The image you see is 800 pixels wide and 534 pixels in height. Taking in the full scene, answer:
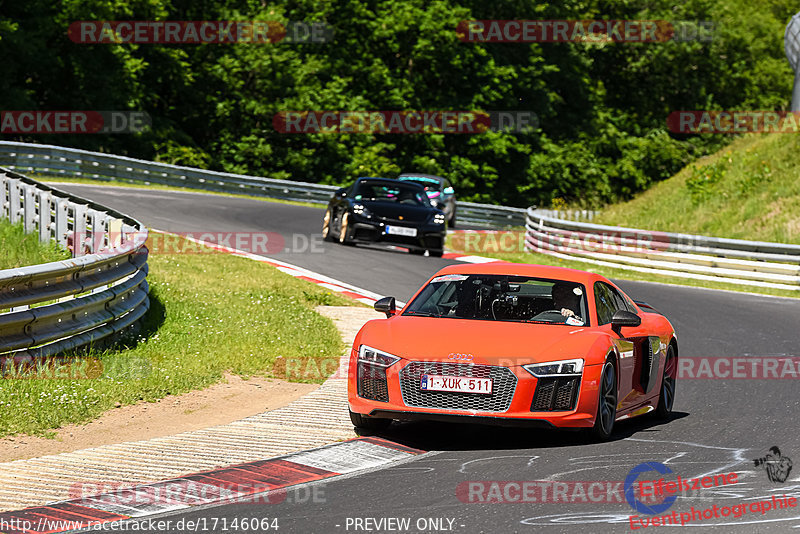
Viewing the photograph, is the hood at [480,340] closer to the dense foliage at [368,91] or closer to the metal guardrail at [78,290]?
the metal guardrail at [78,290]

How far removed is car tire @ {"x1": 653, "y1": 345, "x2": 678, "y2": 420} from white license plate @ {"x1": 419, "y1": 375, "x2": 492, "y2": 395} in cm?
245

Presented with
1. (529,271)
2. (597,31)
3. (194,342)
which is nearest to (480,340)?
(529,271)

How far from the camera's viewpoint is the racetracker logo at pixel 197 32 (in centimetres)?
4741

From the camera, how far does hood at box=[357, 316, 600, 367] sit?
27.0 ft

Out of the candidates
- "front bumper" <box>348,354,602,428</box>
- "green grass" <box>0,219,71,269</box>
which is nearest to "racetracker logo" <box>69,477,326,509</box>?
"front bumper" <box>348,354,602,428</box>

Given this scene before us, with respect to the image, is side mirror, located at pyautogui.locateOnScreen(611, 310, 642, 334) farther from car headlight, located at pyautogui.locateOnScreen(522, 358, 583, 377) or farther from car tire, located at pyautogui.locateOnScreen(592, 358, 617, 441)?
car headlight, located at pyautogui.locateOnScreen(522, 358, 583, 377)

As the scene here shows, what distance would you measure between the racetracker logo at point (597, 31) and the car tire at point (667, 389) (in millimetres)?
48461

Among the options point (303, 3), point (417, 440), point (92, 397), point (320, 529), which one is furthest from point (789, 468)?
point (303, 3)

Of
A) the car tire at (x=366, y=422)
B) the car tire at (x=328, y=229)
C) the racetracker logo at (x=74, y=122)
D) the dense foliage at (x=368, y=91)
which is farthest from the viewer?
the dense foliage at (x=368, y=91)

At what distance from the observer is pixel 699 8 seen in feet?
224

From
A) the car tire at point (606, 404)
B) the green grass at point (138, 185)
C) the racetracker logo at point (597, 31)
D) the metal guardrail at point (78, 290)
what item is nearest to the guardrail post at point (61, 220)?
the metal guardrail at point (78, 290)

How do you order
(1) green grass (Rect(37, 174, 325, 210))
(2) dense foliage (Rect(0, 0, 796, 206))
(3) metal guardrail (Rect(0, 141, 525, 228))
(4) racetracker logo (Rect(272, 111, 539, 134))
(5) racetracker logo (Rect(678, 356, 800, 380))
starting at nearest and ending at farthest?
(5) racetracker logo (Rect(678, 356, 800, 380)) → (1) green grass (Rect(37, 174, 325, 210)) → (3) metal guardrail (Rect(0, 141, 525, 228)) → (2) dense foliage (Rect(0, 0, 796, 206)) → (4) racetracker logo (Rect(272, 111, 539, 134))

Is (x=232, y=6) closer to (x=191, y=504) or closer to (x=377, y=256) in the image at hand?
(x=377, y=256)

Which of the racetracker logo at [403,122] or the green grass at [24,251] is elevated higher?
the racetracker logo at [403,122]
